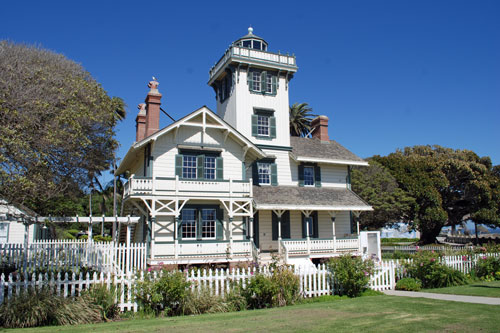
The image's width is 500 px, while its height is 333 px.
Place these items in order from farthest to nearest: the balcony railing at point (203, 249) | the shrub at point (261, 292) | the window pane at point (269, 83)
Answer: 1. the window pane at point (269, 83)
2. the balcony railing at point (203, 249)
3. the shrub at point (261, 292)

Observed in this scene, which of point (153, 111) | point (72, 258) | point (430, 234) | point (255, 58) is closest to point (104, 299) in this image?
point (72, 258)

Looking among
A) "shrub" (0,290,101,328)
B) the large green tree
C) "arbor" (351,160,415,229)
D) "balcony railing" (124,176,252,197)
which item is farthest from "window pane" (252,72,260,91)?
"shrub" (0,290,101,328)

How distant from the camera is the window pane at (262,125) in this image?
25.5m

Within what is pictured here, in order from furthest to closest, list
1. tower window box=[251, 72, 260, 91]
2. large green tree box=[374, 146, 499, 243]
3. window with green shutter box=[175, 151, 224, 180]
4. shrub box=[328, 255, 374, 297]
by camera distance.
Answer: large green tree box=[374, 146, 499, 243], tower window box=[251, 72, 260, 91], window with green shutter box=[175, 151, 224, 180], shrub box=[328, 255, 374, 297]

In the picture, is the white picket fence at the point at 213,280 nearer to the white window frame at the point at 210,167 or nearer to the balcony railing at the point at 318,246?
the balcony railing at the point at 318,246

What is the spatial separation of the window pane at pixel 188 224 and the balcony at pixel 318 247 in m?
4.78

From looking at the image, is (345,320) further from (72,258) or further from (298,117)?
(298,117)

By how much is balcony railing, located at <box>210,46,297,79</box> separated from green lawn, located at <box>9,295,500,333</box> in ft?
60.2

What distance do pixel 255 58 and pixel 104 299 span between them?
62.7ft

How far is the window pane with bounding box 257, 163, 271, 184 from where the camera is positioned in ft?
79.7

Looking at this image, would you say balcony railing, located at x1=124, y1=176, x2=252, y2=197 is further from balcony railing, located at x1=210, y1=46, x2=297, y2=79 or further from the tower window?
balcony railing, located at x1=210, y1=46, x2=297, y2=79

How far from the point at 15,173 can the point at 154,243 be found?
7824 mm

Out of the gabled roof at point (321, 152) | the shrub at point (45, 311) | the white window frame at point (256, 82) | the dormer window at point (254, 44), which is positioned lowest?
the shrub at point (45, 311)

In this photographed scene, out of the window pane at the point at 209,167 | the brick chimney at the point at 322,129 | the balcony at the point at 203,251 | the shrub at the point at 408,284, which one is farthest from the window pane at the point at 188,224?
the brick chimney at the point at 322,129
